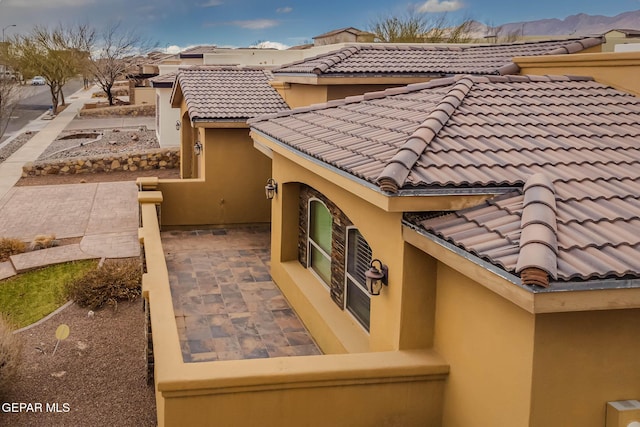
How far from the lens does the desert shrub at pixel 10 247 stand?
18875 mm

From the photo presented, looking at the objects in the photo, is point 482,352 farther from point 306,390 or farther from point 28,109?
point 28,109

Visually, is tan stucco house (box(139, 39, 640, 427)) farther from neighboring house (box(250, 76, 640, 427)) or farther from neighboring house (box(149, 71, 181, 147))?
neighboring house (box(149, 71, 181, 147))

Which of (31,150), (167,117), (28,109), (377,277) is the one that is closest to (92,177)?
(167,117)

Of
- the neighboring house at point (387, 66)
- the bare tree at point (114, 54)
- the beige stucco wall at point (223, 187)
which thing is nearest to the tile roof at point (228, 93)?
the beige stucco wall at point (223, 187)

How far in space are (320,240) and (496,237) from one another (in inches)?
246

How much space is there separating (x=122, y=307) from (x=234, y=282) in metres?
3.26

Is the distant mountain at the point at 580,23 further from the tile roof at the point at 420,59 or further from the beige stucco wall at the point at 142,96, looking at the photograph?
the tile roof at the point at 420,59

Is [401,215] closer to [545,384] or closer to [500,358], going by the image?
[500,358]

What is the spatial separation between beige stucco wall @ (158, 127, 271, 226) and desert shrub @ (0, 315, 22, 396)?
23.2 feet

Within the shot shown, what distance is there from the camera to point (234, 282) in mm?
13148

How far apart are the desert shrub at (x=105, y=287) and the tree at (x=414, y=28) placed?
31944mm

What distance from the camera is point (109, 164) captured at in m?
32.3

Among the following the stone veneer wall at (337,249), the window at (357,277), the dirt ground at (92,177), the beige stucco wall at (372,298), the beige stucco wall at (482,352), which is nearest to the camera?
the beige stucco wall at (482,352)

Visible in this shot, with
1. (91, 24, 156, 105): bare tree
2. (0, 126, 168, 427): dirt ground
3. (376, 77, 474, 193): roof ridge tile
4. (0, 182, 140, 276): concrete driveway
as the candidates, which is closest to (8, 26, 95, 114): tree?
(91, 24, 156, 105): bare tree
